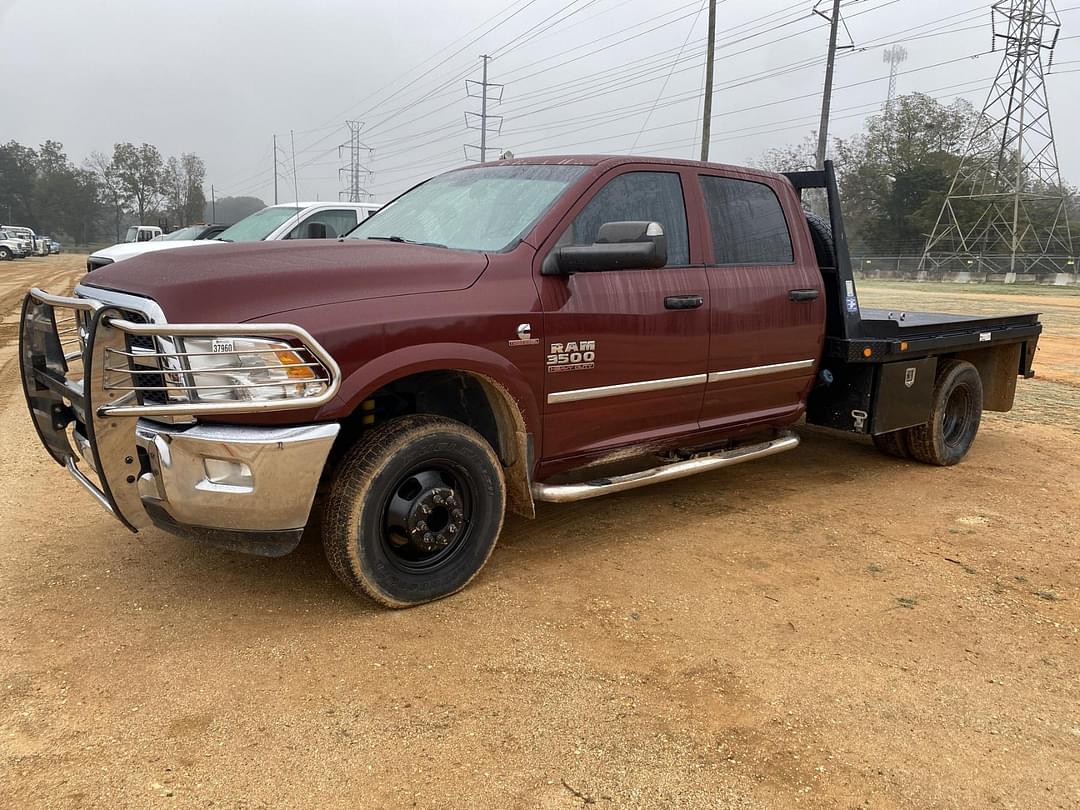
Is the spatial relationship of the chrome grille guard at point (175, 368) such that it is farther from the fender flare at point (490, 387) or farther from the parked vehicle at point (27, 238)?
the parked vehicle at point (27, 238)

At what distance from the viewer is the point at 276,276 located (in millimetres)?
3180

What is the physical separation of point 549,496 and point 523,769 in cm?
154

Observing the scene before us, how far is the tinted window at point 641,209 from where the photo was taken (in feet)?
13.3

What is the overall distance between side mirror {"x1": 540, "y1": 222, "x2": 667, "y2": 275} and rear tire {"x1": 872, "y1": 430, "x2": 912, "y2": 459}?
3374 mm

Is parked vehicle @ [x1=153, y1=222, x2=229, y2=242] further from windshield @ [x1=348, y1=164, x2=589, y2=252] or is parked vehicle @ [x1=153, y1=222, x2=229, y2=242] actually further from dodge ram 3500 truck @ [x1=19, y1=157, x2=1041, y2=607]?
dodge ram 3500 truck @ [x1=19, y1=157, x2=1041, y2=607]

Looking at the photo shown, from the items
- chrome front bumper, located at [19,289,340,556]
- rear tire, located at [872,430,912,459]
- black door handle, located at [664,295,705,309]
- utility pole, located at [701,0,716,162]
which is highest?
utility pole, located at [701,0,716,162]

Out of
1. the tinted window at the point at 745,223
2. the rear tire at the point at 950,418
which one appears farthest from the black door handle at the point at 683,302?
the rear tire at the point at 950,418

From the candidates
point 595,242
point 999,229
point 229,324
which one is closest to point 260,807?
point 229,324

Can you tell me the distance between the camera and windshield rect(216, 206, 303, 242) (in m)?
10.6

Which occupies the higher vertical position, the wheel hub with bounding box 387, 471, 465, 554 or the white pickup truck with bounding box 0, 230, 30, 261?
the white pickup truck with bounding box 0, 230, 30, 261

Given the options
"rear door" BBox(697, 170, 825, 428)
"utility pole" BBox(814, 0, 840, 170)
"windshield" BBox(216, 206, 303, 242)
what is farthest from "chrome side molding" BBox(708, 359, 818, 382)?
"utility pole" BBox(814, 0, 840, 170)

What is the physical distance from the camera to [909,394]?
18.7 feet

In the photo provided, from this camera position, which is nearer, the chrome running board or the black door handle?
the chrome running board

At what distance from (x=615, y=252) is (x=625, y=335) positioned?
1.82 feet
